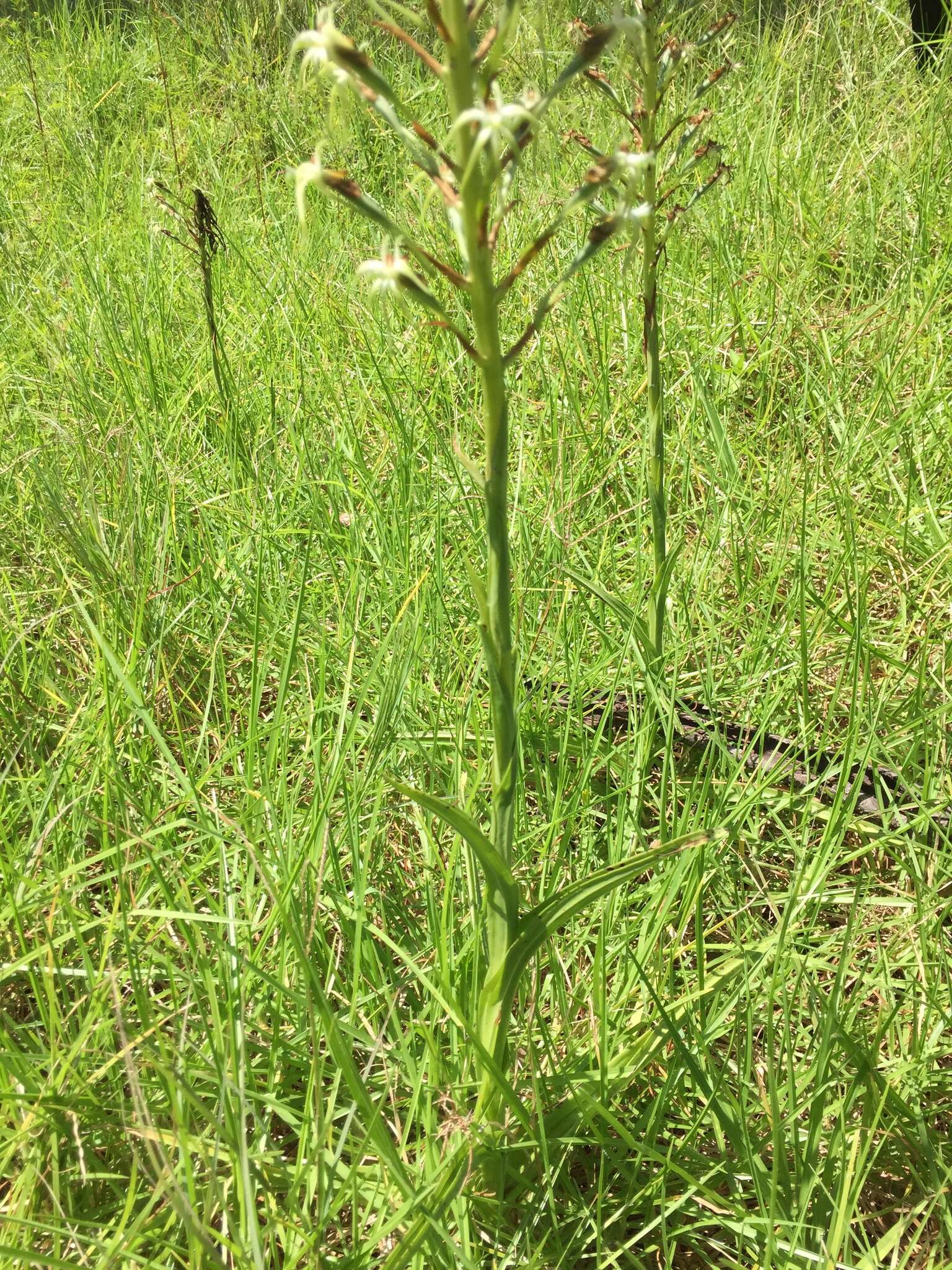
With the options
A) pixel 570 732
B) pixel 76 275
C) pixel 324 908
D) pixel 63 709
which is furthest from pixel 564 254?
pixel 324 908

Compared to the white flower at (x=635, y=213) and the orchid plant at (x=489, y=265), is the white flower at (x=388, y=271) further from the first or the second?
the white flower at (x=635, y=213)

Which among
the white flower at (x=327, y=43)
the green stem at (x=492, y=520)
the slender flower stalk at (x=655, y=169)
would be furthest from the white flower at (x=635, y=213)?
the slender flower stalk at (x=655, y=169)

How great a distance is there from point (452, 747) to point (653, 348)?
749mm

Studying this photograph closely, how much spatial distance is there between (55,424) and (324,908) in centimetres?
120

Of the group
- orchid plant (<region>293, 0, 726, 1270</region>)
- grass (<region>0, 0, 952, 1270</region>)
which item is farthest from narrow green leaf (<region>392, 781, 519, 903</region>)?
grass (<region>0, 0, 952, 1270</region>)

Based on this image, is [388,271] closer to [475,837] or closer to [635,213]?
[635,213]

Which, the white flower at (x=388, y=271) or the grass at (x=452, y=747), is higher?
the white flower at (x=388, y=271)

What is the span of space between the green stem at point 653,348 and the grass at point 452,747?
0.09 meters

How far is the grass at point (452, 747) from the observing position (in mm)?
1117

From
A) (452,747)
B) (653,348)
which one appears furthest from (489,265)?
(452,747)

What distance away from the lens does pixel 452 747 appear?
1.70 m

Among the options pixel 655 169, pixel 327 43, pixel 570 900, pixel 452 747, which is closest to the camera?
pixel 327 43

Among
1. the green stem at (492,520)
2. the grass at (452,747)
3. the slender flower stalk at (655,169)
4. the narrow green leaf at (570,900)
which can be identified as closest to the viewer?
the green stem at (492,520)

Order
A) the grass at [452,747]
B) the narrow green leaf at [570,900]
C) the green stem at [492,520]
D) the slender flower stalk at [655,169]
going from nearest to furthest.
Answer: the green stem at [492,520] → the narrow green leaf at [570,900] → the grass at [452,747] → the slender flower stalk at [655,169]
